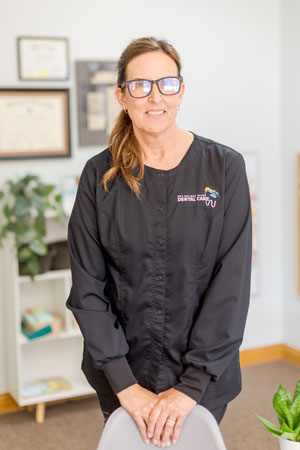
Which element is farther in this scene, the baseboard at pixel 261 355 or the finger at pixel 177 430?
the baseboard at pixel 261 355

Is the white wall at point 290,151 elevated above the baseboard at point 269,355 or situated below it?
above

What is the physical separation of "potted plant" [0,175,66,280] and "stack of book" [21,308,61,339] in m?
0.26

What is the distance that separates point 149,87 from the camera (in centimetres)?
157

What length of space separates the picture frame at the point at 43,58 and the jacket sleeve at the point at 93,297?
1.79 m

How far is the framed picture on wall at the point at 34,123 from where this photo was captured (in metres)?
3.31

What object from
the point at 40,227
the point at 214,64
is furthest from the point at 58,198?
the point at 214,64

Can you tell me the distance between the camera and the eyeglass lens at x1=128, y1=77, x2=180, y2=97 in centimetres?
156

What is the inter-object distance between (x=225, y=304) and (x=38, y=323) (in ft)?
6.06


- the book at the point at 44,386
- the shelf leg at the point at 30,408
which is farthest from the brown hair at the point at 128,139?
the shelf leg at the point at 30,408

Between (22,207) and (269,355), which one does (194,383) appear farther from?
(269,355)

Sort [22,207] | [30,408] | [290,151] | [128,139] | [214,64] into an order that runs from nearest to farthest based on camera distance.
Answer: [128,139], [22,207], [30,408], [214,64], [290,151]

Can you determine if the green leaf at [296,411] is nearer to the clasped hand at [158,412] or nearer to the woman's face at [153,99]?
the clasped hand at [158,412]

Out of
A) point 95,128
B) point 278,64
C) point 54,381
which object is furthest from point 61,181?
point 278,64

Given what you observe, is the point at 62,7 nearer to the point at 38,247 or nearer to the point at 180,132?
the point at 38,247
